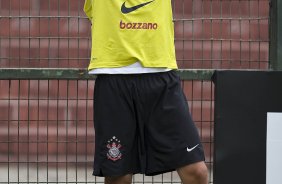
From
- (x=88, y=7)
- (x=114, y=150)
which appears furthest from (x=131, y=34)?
(x=114, y=150)

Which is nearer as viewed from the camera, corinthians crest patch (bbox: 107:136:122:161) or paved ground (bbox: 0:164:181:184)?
corinthians crest patch (bbox: 107:136:122:161)

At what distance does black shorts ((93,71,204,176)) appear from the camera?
4.12m

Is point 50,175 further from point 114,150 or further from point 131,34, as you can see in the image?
point 131,34

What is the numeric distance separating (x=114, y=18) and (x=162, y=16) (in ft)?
0.83

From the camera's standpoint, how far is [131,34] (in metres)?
4.13

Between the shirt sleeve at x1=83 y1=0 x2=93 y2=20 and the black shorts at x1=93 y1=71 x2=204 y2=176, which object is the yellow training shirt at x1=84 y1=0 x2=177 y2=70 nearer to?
the black shorts at x1=93 y1=71 x2=204 y2=176

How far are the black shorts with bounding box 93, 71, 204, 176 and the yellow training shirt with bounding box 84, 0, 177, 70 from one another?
0.09m

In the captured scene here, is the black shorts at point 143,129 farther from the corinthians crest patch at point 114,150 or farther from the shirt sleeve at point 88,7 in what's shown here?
the shirt sleeve at point 88,7

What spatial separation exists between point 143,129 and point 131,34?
1.63 ft

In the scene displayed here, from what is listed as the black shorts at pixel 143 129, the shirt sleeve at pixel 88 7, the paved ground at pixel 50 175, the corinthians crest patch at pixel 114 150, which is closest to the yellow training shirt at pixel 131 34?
the black shorts at pixel 143 129

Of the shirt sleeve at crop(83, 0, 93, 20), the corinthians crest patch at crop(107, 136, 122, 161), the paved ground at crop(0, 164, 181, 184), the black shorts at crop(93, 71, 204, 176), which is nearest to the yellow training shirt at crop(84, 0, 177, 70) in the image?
the black shorts at crop(93, 71, 204, 176)

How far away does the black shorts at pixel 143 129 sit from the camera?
4117 millimetres

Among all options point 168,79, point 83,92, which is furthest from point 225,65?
point 168,79

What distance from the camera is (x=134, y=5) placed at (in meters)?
4.14
